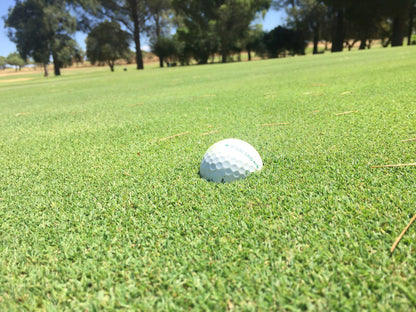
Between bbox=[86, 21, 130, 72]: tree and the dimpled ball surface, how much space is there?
3501cm

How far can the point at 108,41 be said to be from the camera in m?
32.8

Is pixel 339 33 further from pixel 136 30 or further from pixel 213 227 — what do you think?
pixel 213 227

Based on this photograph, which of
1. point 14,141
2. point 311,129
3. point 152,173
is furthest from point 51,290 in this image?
point 14,141

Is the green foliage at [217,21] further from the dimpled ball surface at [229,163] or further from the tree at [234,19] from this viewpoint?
the dimpled ball surface at [229,163]

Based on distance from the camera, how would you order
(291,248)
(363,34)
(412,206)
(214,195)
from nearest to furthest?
(291,248), (412,206), (214,195), (363,34)

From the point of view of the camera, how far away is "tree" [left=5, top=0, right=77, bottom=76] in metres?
28.5

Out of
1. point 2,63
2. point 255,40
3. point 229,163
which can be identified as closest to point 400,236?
point 229,163

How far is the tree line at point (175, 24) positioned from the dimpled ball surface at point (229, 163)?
1230 inches

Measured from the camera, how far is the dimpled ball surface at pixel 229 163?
1.56 meters

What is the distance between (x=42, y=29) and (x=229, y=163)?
3449cm

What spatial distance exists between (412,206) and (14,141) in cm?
339

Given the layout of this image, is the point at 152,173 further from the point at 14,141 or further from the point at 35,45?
the point at 35,45

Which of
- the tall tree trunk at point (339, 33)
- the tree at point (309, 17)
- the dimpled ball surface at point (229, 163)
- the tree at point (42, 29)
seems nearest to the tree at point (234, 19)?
the tree at point (309, 17)

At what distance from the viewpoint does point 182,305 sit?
0.83 meters
